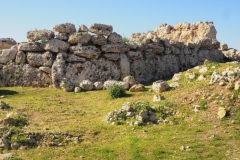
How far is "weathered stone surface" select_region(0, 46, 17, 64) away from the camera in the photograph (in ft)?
71.9

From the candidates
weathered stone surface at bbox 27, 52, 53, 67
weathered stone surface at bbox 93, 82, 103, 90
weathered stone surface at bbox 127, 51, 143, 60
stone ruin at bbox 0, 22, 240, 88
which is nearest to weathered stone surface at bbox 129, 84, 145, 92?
weathered stone surface at bbox 93, 82, 103, 90

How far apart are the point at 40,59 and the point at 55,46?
123 cm

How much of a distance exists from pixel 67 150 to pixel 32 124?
9.11ft

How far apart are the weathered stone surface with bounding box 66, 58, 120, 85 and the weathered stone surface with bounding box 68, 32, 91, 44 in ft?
4.60

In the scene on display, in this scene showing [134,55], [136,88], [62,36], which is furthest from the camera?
[134,55]

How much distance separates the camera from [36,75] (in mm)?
21688

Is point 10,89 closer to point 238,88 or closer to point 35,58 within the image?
point 35,58

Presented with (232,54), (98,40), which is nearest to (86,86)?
(98,40)

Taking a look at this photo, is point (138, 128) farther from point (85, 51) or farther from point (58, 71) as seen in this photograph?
point (85, 51)

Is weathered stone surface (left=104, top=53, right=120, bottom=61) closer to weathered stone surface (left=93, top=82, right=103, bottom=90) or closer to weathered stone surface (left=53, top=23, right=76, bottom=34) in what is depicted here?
weathered stone surface (left=93, top=82, right=103, bottom=90)

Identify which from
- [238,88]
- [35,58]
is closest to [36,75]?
[35,58]

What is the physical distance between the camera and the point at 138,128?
1303cm

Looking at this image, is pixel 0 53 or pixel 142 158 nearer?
pixel 142 158

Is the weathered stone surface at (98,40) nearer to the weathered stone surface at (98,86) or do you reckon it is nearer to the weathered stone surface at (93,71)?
the weathered stone surface at (93,71)
